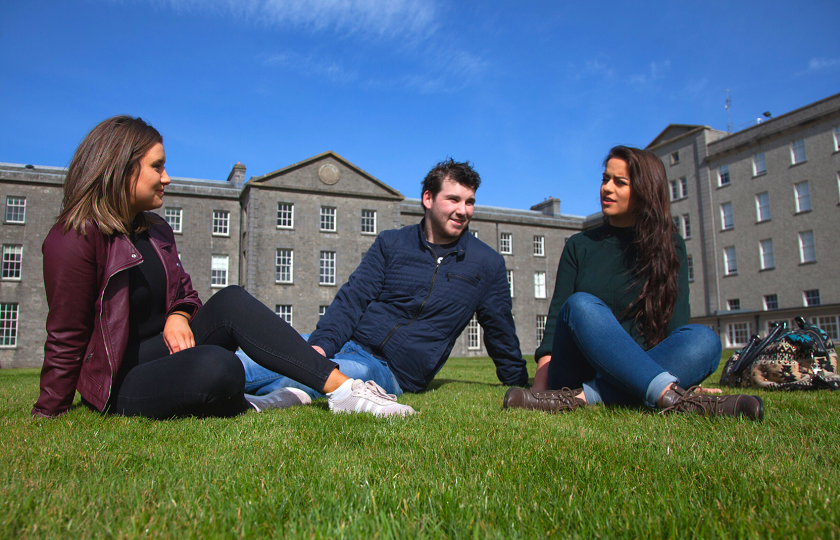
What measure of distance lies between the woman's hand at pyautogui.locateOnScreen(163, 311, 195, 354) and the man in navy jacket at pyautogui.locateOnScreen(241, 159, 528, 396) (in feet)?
3.98

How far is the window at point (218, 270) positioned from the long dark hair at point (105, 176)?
3055 centimetres

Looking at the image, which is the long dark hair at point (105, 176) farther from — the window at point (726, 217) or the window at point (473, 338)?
the window at point (726, 217)

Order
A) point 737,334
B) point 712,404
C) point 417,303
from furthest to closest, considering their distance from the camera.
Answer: point 737,334 < point 417,303 < point 712,404

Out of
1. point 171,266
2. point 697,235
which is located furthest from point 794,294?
point 171,266

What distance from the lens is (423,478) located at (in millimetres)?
1750

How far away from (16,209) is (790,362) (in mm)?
35462

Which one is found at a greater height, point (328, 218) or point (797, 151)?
point (797, 151)

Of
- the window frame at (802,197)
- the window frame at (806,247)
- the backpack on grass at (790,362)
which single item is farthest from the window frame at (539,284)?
the backpack on grass at (790,362)

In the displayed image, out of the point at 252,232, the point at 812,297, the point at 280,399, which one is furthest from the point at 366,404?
the point at 812,297

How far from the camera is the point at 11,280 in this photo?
95.2 ft

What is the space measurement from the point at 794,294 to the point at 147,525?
36654 millimetres

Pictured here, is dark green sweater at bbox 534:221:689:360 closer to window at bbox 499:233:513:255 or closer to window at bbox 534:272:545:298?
window at bbox 499:233:513:255

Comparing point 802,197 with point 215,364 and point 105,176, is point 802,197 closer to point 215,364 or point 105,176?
point 215,364

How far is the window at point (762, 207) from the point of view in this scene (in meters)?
32.7
